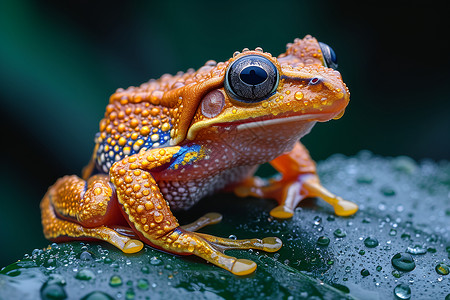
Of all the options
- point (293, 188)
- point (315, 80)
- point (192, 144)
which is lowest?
point (293, 188)

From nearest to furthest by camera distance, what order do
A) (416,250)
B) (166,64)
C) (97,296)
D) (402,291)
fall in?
(97,296), (402,291), (416,250), (166,64)

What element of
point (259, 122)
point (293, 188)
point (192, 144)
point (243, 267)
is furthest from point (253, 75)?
point (293, 188)

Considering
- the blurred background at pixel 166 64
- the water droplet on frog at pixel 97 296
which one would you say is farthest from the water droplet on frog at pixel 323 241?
the blurred background at pixel 166 64

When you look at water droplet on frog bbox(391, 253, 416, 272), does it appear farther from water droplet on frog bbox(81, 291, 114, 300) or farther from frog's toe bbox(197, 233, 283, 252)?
water droplet on frog bbox(81, 291, 114, 300)

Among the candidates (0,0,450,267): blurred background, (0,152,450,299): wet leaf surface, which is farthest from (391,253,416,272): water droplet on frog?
(0,0,450,267): blurred background

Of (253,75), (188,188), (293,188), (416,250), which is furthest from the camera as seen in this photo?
(293,188)

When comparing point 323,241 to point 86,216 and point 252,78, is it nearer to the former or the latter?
point 252,78

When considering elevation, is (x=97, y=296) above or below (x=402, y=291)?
above
